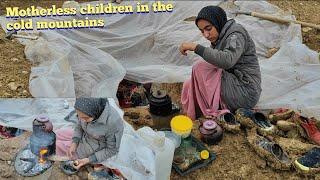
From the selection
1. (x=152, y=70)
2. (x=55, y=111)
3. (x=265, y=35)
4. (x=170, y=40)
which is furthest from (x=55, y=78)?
(x=265, y=35)

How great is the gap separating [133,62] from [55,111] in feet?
4.81

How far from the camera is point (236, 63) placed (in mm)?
3057

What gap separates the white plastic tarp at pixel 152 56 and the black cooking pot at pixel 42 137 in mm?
581

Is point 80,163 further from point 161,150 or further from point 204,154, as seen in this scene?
point 204,154

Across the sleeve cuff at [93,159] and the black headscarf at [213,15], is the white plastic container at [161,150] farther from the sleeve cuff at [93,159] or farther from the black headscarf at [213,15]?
the black headscarf at [213,15]

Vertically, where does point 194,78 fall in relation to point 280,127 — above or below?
above

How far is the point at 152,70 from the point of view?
3.62 m

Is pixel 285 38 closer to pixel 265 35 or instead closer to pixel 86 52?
pixel 265 35

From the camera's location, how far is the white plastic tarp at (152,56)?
10.8 ft

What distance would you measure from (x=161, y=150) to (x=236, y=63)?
101 cm

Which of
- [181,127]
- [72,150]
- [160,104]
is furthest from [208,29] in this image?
[72,150]

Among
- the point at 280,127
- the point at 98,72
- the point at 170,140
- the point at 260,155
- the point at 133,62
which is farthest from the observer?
the point at 133,62

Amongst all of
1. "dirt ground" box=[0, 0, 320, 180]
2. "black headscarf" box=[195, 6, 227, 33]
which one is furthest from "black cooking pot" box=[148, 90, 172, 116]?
"black headscarf" box=[195, 6, 227, 33]

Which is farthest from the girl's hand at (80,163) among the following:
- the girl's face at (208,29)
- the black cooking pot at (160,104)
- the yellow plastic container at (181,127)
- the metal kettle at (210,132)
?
the girl's face at (208,29)
